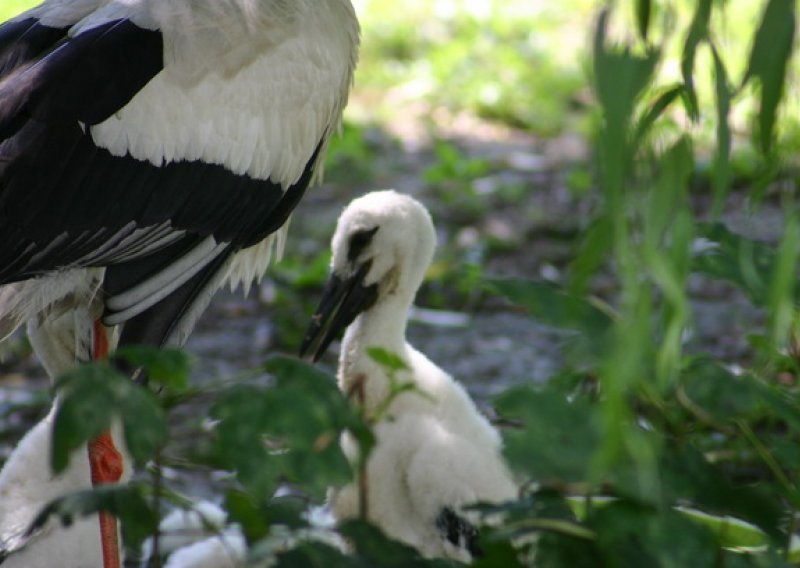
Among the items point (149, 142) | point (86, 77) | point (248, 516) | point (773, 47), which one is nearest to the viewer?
point (773, 47)

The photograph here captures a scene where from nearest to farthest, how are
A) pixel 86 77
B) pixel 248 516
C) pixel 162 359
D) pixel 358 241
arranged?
pixel 162 359 < pixel 248 516 < pixel 86 77 < pixel 358 241

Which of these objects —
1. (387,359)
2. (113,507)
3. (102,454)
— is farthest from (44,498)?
(113,507)

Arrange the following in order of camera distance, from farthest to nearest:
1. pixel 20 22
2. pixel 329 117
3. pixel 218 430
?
pixel 329 117, pixel 20 22, pixel 218 430

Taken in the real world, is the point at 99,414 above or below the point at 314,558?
above

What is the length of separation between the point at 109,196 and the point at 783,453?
172cm

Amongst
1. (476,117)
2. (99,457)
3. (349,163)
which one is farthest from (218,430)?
(476,117)

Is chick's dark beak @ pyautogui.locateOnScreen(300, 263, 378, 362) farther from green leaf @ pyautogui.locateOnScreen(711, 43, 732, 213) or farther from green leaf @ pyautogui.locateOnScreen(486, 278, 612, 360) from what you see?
green leaf @ pyautogui.locateOnScreen(711, 43, 732, 213)

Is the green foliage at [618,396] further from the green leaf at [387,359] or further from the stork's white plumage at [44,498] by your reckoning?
the stork's white plumage at [44,498]

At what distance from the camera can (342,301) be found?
3.82 meters

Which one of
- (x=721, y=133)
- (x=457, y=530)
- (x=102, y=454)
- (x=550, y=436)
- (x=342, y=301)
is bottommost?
(x=457, y=530)

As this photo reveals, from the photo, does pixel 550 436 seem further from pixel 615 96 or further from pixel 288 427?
pixel 615 96

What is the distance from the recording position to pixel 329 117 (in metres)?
3.59

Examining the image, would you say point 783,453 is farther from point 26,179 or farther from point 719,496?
point 26,179

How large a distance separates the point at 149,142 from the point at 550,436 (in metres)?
1.76
